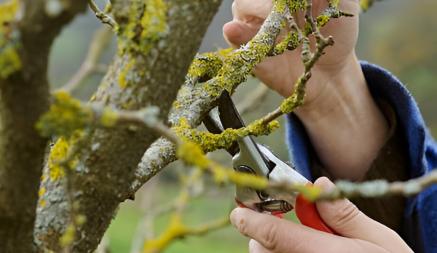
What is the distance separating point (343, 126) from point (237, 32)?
1.61 feet

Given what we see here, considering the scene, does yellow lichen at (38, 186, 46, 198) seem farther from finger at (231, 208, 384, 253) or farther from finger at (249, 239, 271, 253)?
finger at (249, 239, 271, 253)

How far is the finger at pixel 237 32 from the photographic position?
1.32m

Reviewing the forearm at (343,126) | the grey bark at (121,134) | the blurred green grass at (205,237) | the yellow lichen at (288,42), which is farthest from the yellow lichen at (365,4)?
the blurred green grass at (205,237)

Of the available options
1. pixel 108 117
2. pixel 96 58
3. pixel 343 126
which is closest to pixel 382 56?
pixel 96 58

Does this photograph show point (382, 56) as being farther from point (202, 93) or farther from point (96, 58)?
point (202, 93)

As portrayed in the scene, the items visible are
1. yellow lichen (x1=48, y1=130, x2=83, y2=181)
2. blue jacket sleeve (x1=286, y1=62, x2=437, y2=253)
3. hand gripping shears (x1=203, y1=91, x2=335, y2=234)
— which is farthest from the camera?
blue jacket sleeve (x1=286, y1=62, x2=437, y2=253)

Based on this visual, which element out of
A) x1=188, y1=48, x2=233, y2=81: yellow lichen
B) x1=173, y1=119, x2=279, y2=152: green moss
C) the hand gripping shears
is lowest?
the hand gripping shears

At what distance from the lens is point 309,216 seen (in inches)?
37.6

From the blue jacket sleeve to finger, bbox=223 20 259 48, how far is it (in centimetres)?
41

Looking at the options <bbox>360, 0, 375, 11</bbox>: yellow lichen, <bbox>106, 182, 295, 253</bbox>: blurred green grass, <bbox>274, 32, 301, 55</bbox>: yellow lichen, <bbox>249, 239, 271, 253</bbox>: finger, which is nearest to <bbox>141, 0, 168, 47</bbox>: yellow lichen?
<bbox>274, 32, 301, 55</bbox>: yellow lichen

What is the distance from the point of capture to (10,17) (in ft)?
1.64

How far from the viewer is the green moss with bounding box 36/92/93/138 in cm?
52

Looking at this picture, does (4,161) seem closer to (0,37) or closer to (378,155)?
(0,37)

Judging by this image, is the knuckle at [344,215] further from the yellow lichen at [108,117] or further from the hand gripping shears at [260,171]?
the yellow lichen at [108,117]
